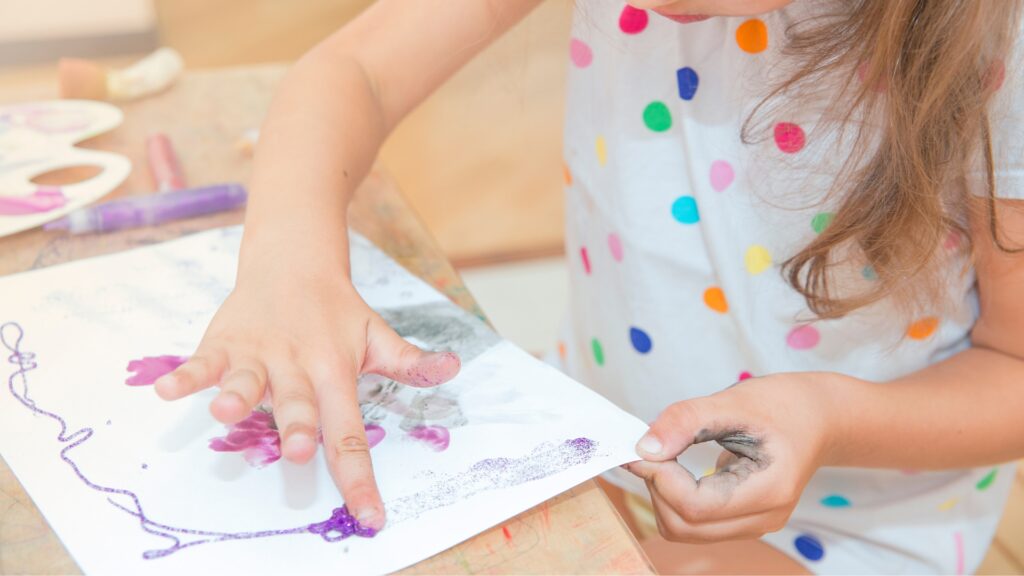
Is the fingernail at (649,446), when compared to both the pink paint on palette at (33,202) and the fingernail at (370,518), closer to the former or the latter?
the fingernail at (370,518)

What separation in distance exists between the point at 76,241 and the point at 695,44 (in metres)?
0.43

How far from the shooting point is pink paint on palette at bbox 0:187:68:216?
0.65 meters

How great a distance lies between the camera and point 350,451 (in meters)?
0.43

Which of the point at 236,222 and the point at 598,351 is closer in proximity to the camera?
the point at 236,222

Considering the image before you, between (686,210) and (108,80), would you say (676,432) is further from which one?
(108,80)

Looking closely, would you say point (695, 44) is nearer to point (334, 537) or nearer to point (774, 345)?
point (774, 345)

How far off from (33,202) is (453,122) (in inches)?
44.8

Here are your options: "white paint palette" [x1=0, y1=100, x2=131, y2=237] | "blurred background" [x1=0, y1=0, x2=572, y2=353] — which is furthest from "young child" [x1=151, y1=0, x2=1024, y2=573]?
"blurred background" [x1=0, y1=0, x2=572, y2=353]

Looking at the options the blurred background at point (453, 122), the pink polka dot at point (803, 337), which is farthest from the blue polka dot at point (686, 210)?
the blurred background at point (453, 122)

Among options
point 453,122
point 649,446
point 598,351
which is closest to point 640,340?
point 598,351

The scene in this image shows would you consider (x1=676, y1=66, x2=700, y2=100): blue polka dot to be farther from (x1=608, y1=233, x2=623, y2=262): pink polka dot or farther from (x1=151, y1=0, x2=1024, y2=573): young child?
(x1=608, y1=233, x2=623, y2=262): pink polka dot

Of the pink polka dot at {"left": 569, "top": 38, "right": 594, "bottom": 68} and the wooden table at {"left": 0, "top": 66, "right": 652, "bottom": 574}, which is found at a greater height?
the pink polka dot at {"left": 569, "top": 38, "right": 594, "bottom": 68}

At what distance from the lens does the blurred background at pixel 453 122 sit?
1.61 meters

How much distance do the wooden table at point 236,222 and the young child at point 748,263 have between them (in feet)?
0.16
